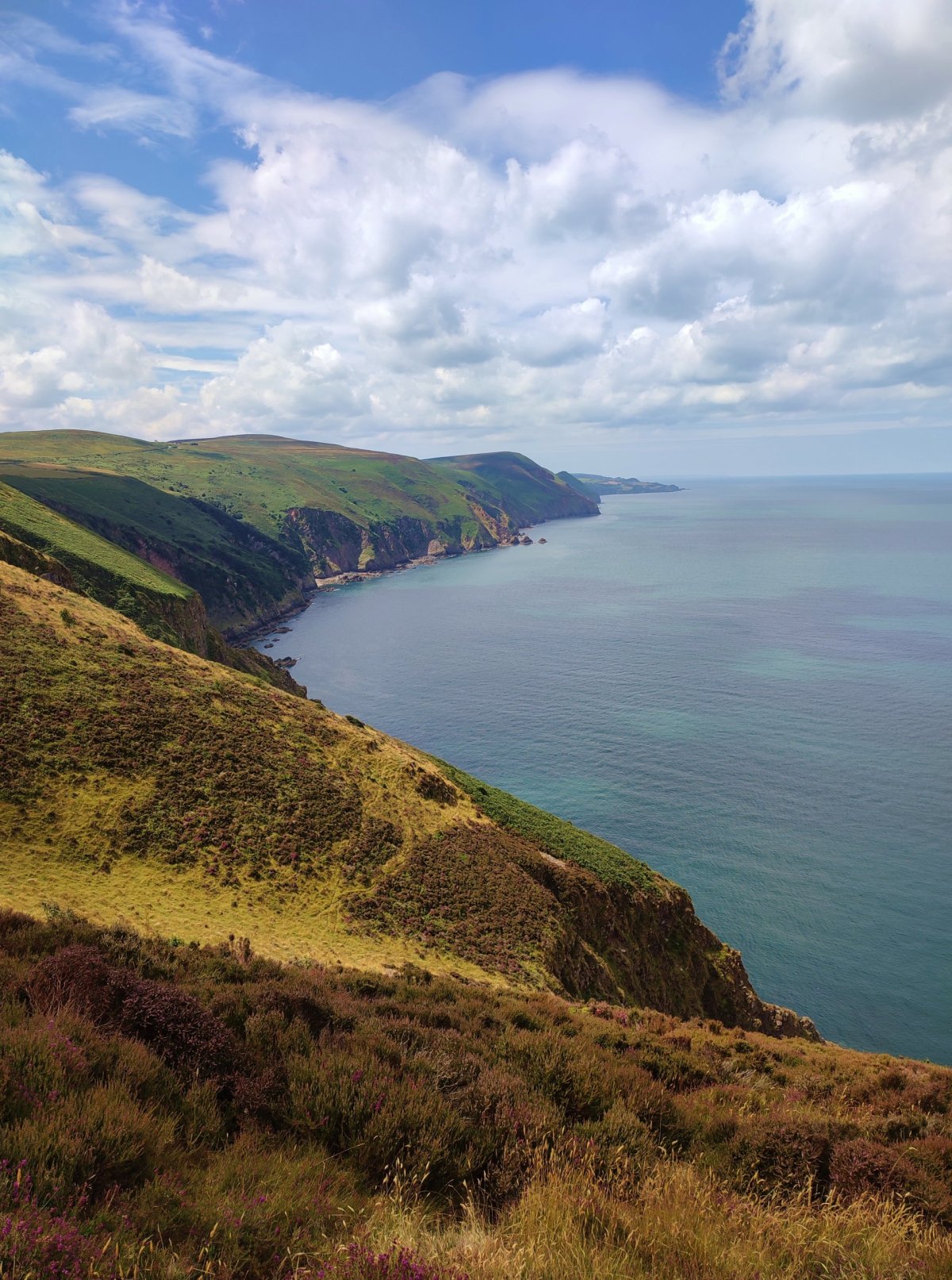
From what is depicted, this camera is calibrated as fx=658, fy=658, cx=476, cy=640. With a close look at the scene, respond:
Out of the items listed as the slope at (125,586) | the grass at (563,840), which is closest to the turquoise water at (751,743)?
the grass at (563,840)

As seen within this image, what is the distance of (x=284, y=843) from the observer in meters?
32.8

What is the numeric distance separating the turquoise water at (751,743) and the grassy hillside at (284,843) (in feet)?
35.7

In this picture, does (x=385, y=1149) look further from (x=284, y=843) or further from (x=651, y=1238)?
(x=284, y=843)

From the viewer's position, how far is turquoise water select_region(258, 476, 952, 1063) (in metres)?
47.2

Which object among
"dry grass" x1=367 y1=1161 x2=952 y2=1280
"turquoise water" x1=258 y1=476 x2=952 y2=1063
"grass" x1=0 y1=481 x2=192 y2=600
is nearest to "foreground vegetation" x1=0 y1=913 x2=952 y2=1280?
"dry grass" x1=367 y1=1161 x2=952 y2=1280

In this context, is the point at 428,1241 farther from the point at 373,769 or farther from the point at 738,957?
the point at 738,957

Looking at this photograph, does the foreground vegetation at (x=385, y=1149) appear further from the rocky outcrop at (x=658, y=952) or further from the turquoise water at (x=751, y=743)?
the turquoise water at (x=751, y=743)

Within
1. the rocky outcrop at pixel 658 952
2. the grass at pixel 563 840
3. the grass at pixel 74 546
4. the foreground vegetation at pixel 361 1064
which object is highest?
the grass at pixel 74 546

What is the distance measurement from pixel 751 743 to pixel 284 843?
6355 cm

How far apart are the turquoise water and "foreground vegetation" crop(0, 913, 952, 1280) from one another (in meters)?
36.1

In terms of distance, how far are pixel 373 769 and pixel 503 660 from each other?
261 feet

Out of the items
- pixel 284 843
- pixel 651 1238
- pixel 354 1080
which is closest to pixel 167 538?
pixel 284 843

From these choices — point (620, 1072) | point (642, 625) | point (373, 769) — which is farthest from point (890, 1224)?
point (642, 625)

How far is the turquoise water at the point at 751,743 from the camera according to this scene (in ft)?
155
